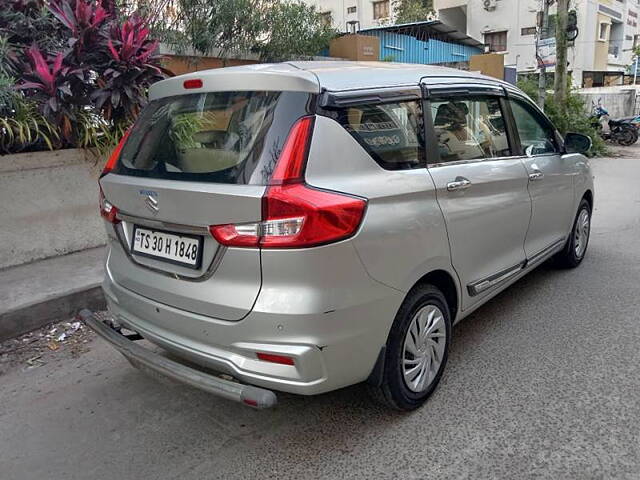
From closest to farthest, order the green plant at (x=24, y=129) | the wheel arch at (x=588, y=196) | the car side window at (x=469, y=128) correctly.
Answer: the car side window at (x=469, y=128) < the green plant at (x=24, y=129) < the wheel arch at (x=588, y=196)

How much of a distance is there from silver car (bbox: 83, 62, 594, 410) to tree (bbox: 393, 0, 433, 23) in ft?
109

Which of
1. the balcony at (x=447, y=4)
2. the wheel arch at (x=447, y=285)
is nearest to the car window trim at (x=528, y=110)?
the wheel arch at (x=447, y=285)

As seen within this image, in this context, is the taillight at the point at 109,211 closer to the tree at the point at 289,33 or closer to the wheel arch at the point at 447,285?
the wheel arch at the point at 447,285

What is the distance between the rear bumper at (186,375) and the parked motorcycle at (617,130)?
1639cm

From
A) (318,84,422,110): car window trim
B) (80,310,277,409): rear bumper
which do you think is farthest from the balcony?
(80,310,277,409): rear bumper

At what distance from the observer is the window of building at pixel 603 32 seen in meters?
34.7

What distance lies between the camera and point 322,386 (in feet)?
7.49

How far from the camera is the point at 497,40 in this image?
115 ft

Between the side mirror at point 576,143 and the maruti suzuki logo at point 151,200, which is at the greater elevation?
the maruti suzuki logo at point 151,200

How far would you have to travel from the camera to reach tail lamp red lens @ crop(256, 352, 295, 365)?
2205 millimetres

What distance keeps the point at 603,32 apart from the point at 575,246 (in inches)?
1443

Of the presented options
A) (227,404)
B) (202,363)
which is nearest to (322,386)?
(202,363)

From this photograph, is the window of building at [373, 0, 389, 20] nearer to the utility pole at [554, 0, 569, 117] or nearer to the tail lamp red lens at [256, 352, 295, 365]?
the utility pole at [554, 0, 569, 117]

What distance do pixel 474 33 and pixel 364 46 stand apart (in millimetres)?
27761
